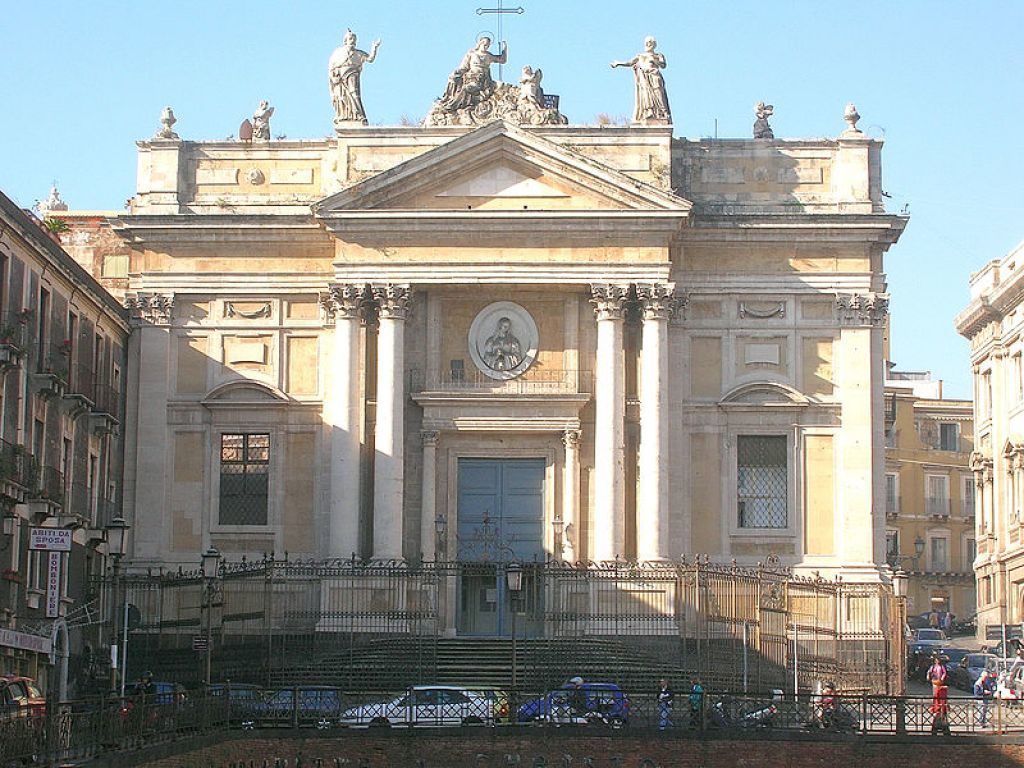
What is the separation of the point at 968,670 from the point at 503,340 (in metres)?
15.1

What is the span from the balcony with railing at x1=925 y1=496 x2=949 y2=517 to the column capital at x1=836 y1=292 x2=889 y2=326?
4205 cm

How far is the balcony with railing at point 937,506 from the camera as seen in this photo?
9481cm

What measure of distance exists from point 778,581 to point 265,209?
52.3 ft

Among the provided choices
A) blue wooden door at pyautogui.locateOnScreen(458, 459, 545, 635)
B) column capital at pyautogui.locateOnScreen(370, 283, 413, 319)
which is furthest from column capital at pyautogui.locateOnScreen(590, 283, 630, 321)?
column capital at pyautogui.locateOnScreen(370, 283, 413, 319)

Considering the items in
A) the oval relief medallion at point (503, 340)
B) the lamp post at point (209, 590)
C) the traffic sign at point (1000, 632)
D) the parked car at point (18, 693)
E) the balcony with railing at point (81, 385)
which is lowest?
the parked car at point (18, 693)

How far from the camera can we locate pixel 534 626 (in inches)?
1992

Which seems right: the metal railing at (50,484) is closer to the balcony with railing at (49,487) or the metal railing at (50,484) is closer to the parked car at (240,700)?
the balcony with railing at (49,487)

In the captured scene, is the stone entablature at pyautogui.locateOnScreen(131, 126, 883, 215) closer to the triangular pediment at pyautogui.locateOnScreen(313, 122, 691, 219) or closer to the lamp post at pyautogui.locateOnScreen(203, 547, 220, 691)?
the triangular pediment at pyautogui.locateOnScreen(313, 122, 691, 219)

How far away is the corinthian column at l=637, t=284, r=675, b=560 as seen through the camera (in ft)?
171

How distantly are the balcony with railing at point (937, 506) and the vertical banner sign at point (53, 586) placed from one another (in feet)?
180

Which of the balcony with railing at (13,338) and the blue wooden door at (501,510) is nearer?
the balcony with railing at (13,338)

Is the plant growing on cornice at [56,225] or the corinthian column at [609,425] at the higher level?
the plant growing on cornice at [56,225]

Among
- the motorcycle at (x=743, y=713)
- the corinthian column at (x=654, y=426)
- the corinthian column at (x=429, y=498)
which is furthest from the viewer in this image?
the corinthian column at (x=429, y=498)

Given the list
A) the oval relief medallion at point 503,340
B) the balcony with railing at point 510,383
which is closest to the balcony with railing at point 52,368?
the balcony with railing at point 510,383
